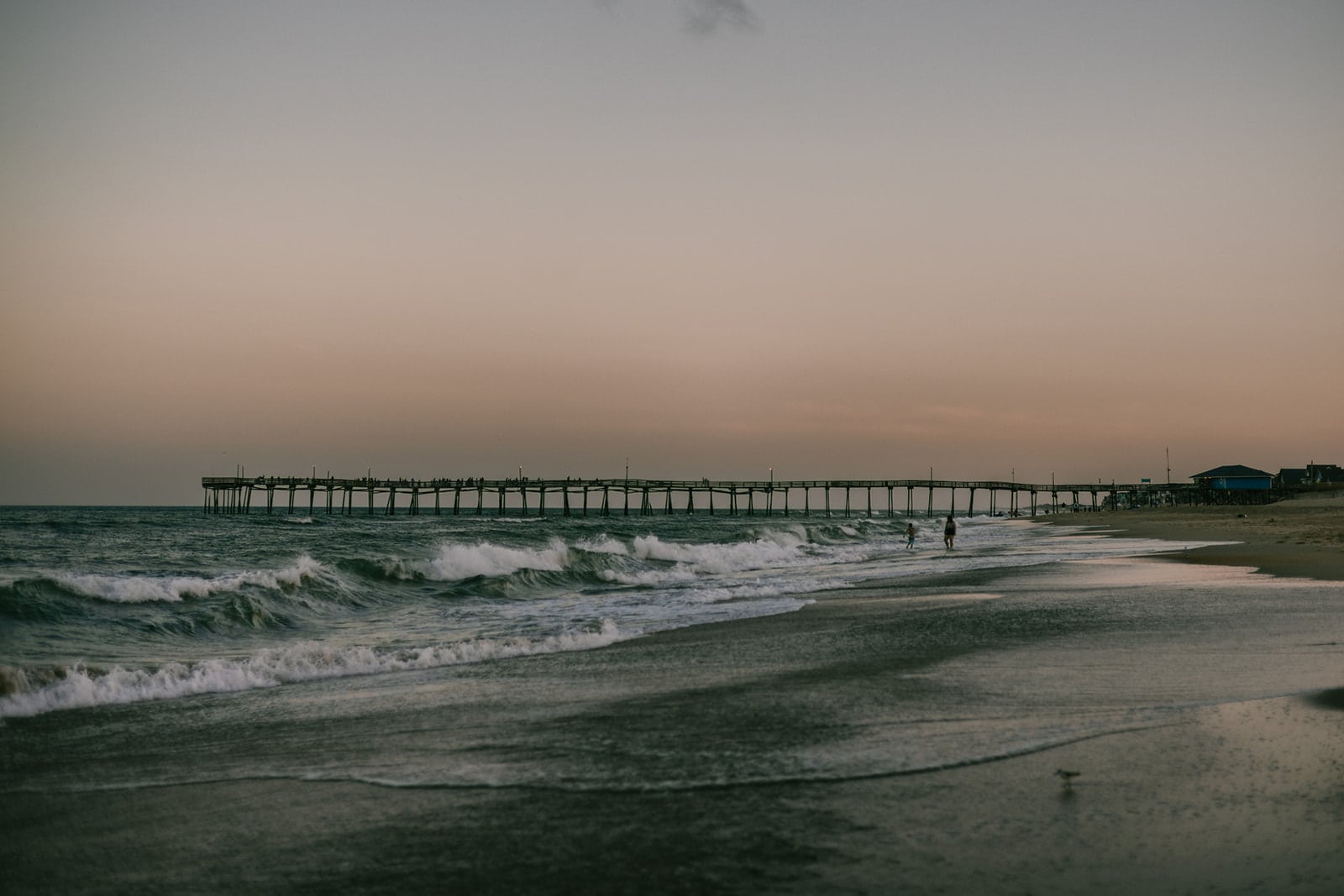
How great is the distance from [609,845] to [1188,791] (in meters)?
2.66

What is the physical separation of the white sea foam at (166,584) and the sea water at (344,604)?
0.12ft

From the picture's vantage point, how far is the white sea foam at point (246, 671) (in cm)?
826

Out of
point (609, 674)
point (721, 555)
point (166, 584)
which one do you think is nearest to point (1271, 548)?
point (721, 555)

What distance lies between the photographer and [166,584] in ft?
53.8

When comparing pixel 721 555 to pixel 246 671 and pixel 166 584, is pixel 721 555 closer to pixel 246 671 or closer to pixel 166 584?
pixel 166 584

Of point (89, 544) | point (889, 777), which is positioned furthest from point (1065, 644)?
point (89, 544)

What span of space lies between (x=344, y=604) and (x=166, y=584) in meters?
2.85

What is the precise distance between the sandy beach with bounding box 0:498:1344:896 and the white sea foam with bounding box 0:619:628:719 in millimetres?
794

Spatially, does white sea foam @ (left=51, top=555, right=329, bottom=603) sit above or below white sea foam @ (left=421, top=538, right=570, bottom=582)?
above

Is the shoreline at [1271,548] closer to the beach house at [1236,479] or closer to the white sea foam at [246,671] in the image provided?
the white sea foam at [246,671]

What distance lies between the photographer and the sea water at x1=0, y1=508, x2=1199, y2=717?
9594 millimetres

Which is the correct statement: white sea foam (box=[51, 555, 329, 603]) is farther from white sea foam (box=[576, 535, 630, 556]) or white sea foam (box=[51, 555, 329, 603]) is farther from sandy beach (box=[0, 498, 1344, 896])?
white sea foam (box=[576, 535, 630, 556])

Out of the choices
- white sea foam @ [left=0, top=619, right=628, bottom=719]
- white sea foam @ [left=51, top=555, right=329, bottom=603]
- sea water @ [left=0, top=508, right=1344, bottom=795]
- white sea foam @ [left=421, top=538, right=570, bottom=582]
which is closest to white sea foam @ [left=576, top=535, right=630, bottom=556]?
white sea foam @ [left=421, top=538, right=570, bottom=582]

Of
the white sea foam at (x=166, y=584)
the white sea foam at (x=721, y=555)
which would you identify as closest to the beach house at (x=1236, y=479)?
the white sea foam at (x=721, y=555)
